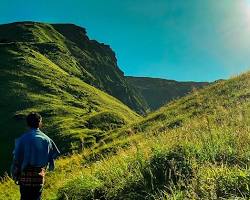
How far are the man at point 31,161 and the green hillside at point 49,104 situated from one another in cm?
7124

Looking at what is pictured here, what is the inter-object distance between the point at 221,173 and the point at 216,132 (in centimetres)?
→ 409

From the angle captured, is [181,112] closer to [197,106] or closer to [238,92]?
[197,106]

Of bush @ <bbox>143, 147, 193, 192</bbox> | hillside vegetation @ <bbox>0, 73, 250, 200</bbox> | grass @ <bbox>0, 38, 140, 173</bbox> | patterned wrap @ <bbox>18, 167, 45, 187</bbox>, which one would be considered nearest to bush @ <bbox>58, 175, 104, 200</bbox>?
hillside vegetation @ <bbox>0, 73, 250, 200</bbox>

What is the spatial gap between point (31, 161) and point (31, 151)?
251mm

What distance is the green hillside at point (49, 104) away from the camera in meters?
103

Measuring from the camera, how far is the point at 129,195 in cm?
1366

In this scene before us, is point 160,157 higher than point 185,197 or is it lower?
higher

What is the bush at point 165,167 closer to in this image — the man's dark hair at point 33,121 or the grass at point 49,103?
the man's dark hair at point 33,121

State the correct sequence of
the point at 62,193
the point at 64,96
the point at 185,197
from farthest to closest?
the point at 64,96 → the point at 62,193 → the point at 185,197

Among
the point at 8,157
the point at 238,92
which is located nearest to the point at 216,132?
the point at 238,92

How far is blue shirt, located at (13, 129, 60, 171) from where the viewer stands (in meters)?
13.5

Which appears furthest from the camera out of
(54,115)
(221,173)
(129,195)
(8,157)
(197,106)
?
(54,115)

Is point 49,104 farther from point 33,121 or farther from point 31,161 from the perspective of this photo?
point 31,161

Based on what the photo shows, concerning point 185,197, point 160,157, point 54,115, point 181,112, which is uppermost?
point 54,115
